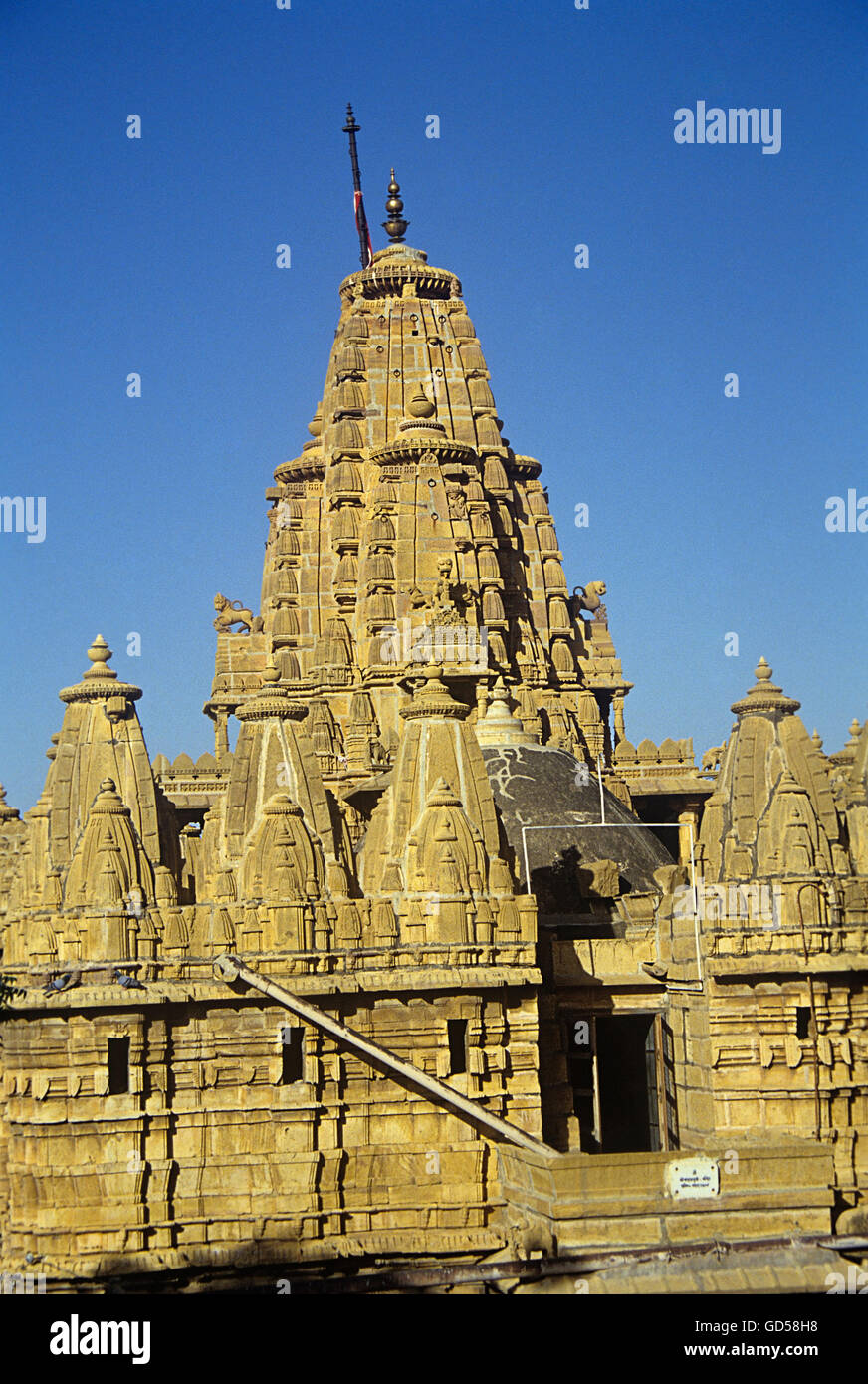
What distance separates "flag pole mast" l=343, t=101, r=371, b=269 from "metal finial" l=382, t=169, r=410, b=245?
2.11m

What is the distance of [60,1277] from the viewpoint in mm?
31016

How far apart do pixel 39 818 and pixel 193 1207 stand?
976cm

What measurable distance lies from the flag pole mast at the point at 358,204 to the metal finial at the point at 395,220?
2.11 m

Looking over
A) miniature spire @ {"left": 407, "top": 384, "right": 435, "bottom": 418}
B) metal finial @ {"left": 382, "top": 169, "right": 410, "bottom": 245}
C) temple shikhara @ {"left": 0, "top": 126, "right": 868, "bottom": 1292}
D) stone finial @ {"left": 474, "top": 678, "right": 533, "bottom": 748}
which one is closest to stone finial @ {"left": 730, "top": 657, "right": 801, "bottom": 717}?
temple shikhara @ {"left": 0, "top": 126, "right": 868, "bottom": 1292}

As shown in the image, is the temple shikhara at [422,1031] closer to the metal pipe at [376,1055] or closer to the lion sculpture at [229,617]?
the metal pipe at [376,1055]

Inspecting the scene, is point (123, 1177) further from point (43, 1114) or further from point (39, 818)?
point (39, 818)

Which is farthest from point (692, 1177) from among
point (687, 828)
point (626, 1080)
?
point (687, 828)

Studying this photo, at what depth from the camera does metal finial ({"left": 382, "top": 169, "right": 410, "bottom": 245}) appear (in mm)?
63656

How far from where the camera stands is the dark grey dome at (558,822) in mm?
40875

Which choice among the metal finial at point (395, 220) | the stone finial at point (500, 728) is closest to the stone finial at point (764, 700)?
the stone finial at point (500, 728)

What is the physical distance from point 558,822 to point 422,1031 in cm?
994

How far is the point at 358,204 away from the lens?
67438 millimetres
